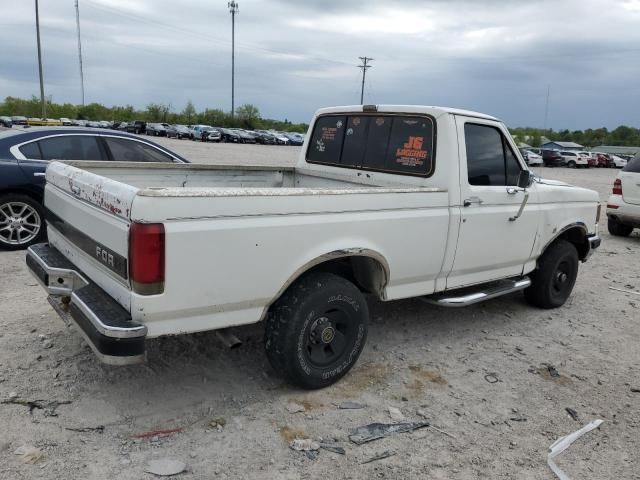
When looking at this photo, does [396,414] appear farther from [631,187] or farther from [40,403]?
[631,187]

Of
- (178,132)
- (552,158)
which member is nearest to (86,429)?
(552,158)

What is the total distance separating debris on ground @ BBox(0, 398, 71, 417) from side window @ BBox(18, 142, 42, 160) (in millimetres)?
4262

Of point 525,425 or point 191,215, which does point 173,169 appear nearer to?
point 191,215

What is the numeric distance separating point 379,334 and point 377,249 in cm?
137

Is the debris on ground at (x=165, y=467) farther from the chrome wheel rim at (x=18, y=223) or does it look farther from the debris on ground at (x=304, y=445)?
the chrome wheel rim at (x=18, y=223)

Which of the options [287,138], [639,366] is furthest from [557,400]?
[287,138]

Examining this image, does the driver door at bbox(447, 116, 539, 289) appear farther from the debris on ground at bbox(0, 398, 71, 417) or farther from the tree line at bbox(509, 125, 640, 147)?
the tree line at bbox(509, 125, 640, 147)

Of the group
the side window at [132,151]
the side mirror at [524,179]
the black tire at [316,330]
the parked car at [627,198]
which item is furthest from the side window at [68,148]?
the parked car at [627,198]

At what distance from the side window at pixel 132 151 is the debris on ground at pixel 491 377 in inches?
196

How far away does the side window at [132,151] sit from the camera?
7.22 m

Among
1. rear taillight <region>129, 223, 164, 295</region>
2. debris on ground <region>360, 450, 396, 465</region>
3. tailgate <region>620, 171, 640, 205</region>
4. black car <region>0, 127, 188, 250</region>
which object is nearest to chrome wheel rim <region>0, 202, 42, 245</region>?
black car <region>0, 127, 188, 250</region>

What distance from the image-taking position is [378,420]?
142 inches

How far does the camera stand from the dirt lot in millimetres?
3133

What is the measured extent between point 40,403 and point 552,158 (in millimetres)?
47083
